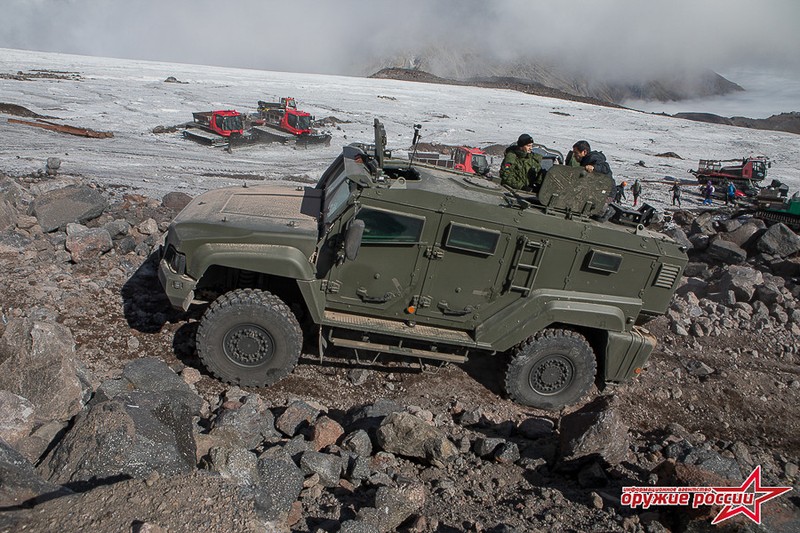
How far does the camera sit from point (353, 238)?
5094mm

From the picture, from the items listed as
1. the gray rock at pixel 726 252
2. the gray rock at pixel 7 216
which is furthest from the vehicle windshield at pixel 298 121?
the gray rock at pixel 726 252

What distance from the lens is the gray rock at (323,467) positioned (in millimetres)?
4332

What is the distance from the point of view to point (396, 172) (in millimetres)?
6523

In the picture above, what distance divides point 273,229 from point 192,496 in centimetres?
287

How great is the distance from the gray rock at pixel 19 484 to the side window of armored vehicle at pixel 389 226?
3.15 meters

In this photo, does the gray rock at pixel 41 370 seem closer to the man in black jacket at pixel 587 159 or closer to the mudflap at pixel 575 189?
the mudflap at pixel 575 189

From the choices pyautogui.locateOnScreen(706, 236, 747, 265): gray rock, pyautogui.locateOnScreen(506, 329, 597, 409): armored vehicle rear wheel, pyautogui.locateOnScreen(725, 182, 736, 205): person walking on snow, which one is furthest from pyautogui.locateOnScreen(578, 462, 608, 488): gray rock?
pyautogui.locateOnScreen(725, 182, 736, 205): person walking on snow

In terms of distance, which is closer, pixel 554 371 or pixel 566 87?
pixel 554 371

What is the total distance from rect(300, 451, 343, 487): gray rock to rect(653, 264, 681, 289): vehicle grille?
3838 mm

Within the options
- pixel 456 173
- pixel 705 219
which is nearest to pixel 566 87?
pixel 705 219

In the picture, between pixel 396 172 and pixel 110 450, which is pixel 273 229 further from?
pixel 110 450

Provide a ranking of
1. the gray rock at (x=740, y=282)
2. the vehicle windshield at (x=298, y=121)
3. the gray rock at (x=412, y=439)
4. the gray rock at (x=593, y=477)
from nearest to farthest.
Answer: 1. the gray rock at (x=412, y=439)
2. the gray rock at (x=593, y=477)
3. the gray rock at (x=740, y=282)
4. the vehicle windshield at (x=298, y=121)

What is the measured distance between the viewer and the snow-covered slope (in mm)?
15953

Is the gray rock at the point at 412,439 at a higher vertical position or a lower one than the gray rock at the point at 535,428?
higher
